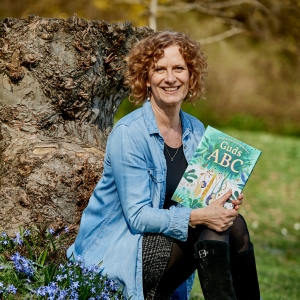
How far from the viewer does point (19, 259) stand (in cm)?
305

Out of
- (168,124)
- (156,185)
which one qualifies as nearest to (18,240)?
(156,185)

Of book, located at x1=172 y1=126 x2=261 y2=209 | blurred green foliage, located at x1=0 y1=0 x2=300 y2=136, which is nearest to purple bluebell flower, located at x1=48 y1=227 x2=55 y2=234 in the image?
book, located at x1=172 y1=126 x2=261 y2=209

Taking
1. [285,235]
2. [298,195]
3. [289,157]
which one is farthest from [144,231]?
[289,157]

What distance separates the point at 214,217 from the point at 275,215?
7.23 metres

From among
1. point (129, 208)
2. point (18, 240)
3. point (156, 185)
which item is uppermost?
point (156, 185)

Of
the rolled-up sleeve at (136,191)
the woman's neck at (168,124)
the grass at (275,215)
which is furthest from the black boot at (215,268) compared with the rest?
the grass at (275,215)

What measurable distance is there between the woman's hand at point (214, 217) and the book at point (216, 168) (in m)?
0.11

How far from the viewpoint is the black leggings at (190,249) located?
3.01 meters

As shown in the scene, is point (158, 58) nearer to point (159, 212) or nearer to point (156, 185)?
point (156, 185)

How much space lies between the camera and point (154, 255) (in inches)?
118

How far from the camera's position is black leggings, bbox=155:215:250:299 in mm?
3014

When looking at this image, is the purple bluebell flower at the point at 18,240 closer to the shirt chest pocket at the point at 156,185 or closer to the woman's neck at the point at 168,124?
the shirt chest pocket at the point at 156,185

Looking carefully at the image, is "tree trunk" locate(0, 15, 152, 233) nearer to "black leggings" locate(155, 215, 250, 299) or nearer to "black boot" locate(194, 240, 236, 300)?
"black leggings" locate(155, 215, 250, 299)

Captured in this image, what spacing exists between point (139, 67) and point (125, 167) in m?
0.62
